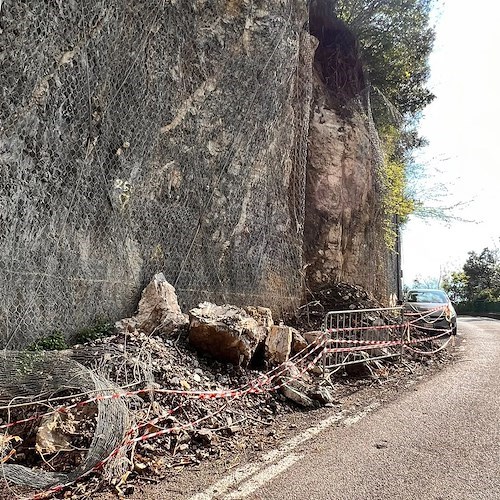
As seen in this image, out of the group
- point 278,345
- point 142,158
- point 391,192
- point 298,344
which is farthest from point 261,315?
point 391,192

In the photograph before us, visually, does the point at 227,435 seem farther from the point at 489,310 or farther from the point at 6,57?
the point at 489,310

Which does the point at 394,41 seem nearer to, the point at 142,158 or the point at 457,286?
the point at 142,158

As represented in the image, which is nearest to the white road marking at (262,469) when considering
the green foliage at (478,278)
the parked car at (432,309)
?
the parked car at (432,309)

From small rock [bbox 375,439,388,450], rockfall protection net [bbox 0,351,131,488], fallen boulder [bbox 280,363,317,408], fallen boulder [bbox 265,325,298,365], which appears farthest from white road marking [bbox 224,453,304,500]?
fallen boulder [bbox 265,325,298,365]

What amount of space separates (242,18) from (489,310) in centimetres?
3316

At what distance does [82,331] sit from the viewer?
6262 mm

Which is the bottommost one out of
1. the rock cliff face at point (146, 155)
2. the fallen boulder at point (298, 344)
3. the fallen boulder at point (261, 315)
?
the fallen boulder at point (298, 344)

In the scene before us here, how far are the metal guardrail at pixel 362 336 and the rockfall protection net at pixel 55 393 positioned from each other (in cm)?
367

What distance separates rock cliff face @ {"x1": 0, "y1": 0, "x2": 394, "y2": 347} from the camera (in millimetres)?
5891

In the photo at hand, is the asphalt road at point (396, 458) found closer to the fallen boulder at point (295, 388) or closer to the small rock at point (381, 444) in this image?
the small rock at point (381, 444)

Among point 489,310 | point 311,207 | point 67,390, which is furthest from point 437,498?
point 489,310

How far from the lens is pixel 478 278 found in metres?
41.8

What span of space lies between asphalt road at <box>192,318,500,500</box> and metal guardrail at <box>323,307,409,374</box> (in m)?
1.39

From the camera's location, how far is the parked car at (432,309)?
12.6 metres
